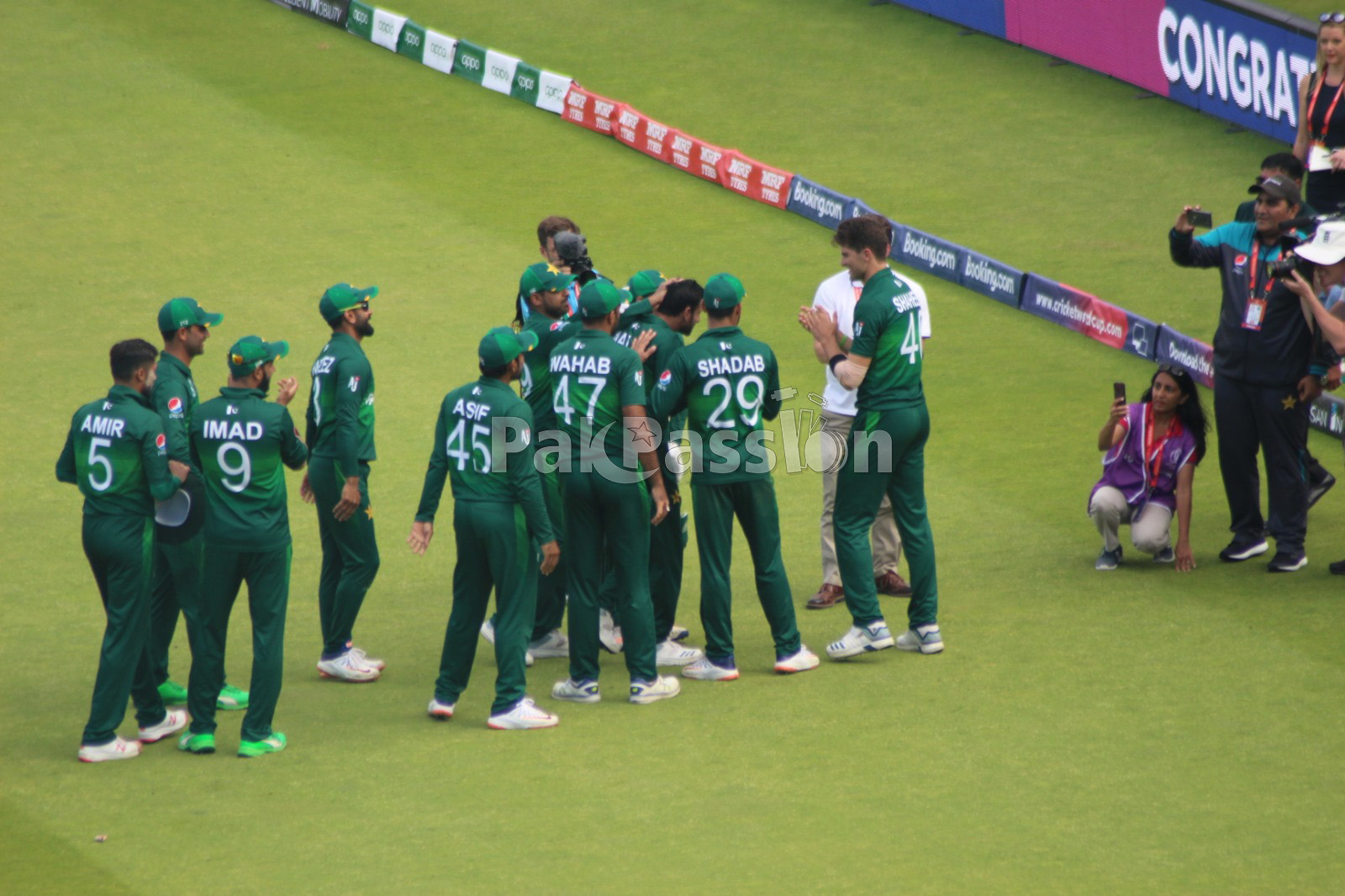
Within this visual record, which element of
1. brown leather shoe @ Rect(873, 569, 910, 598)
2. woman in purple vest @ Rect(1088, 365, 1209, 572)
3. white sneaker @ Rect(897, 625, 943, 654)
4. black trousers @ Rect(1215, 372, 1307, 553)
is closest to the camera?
white sneaker @ Rect(897, 625, 943, 654)

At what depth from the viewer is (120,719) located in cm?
864

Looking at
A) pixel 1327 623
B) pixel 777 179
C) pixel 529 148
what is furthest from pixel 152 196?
pixel 1327 623

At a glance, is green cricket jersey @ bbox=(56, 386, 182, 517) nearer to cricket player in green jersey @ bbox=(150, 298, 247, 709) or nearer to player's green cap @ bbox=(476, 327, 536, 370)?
cricket player in green jersey @ bbox=(150, 298, 247, 709)

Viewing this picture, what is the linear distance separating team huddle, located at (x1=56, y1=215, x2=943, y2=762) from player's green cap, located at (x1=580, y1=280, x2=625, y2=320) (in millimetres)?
18

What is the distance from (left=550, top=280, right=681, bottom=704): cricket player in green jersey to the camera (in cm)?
908

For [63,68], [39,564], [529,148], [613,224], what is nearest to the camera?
[39,564]

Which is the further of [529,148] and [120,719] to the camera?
[529,148]

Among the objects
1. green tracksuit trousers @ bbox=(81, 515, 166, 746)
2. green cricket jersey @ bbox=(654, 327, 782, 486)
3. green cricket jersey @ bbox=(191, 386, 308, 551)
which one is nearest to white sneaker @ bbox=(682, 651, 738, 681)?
green cricket jersey @ bbox=(654, 327, 782, 486)

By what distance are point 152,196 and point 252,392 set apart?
11792 millimetres

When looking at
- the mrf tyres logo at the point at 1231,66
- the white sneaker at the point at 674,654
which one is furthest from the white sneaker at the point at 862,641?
the mrf tyres logo at the point at 1231,66

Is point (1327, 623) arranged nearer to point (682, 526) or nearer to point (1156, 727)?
point (1156, 727)

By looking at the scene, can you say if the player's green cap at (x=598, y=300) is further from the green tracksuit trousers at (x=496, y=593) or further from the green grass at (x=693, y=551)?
the green grass at (x=693, y=551)

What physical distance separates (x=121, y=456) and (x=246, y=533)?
799 mm

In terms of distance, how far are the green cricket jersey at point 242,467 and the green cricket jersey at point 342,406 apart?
2.68 feet
